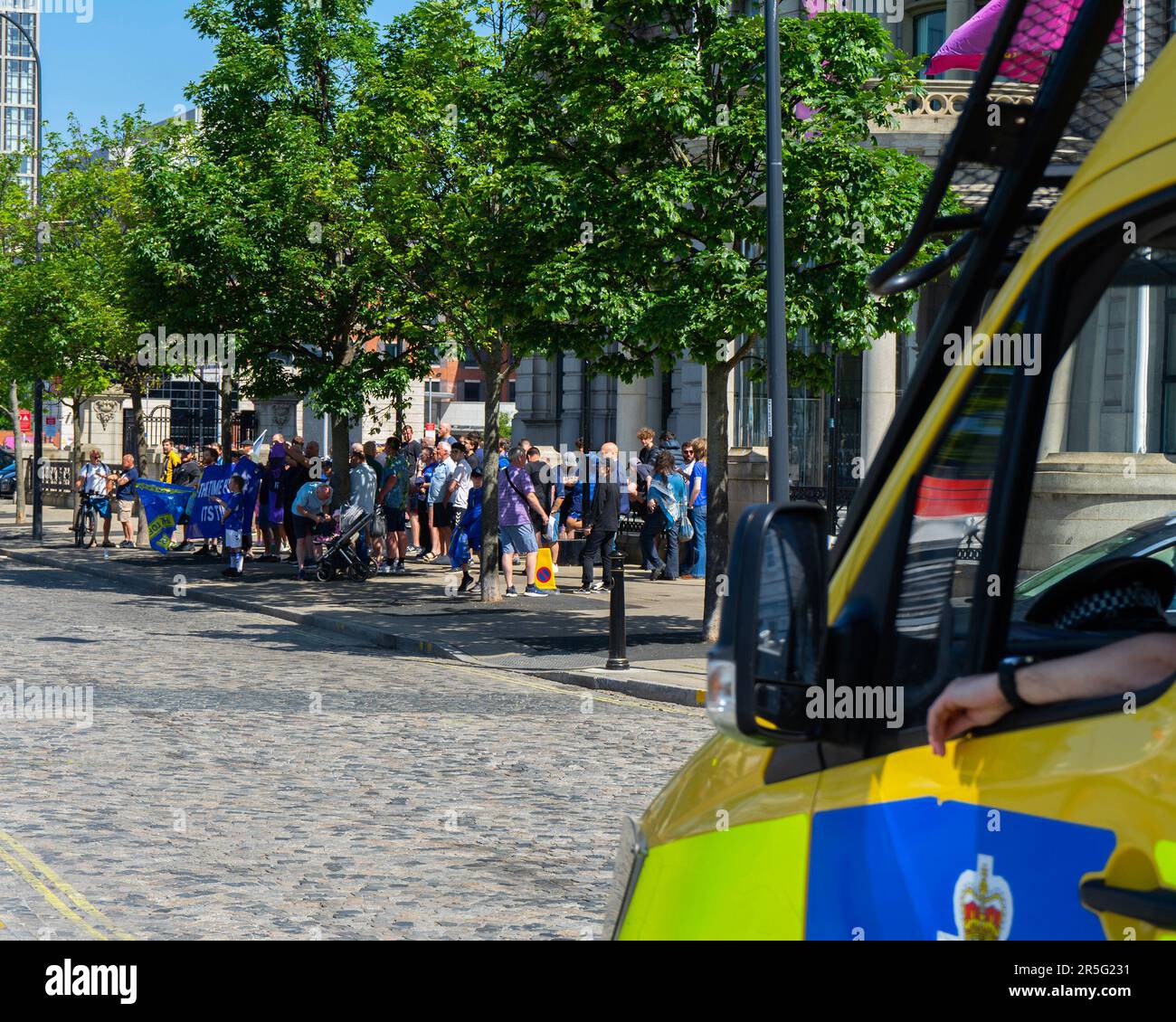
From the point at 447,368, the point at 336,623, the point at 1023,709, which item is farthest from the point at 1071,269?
the point at 447,368

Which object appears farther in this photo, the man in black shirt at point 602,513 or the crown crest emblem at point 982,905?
the man in black shirt at point 602,513

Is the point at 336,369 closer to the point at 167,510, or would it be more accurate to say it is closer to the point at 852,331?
the point at 167,510

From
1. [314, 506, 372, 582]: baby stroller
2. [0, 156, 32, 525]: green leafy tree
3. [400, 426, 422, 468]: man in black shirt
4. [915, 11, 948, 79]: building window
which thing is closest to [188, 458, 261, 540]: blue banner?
[400, 426, 422, 468]: man in black shirt

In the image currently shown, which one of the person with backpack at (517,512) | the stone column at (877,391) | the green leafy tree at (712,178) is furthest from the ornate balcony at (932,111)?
the person with backpack at (517,512)

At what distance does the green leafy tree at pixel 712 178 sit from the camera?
14430mm

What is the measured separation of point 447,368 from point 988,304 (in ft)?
305

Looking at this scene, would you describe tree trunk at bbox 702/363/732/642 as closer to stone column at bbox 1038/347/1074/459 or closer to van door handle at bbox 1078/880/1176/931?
stone column at bbox 1038/347/1074/459

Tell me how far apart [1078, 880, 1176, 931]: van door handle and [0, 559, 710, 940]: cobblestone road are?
3531 millimetres

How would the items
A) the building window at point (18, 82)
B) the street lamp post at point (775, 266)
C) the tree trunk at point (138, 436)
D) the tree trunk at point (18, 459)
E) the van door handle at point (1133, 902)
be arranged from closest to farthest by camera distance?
the van door handle at point (1133, 902) → the street lamp post at point (775, 266) → the tree trunk at point (138, 436) → the tree trunk at point (18, 459) → the building window at point (18, 82)

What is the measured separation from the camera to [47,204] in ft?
125

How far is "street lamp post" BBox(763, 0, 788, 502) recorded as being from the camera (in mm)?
13469

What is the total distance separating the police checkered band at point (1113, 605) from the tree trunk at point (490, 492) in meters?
16.4

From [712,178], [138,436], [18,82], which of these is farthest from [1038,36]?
[18,82]

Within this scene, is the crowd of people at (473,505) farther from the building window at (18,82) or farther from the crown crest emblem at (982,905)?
the building window at (18,82)
